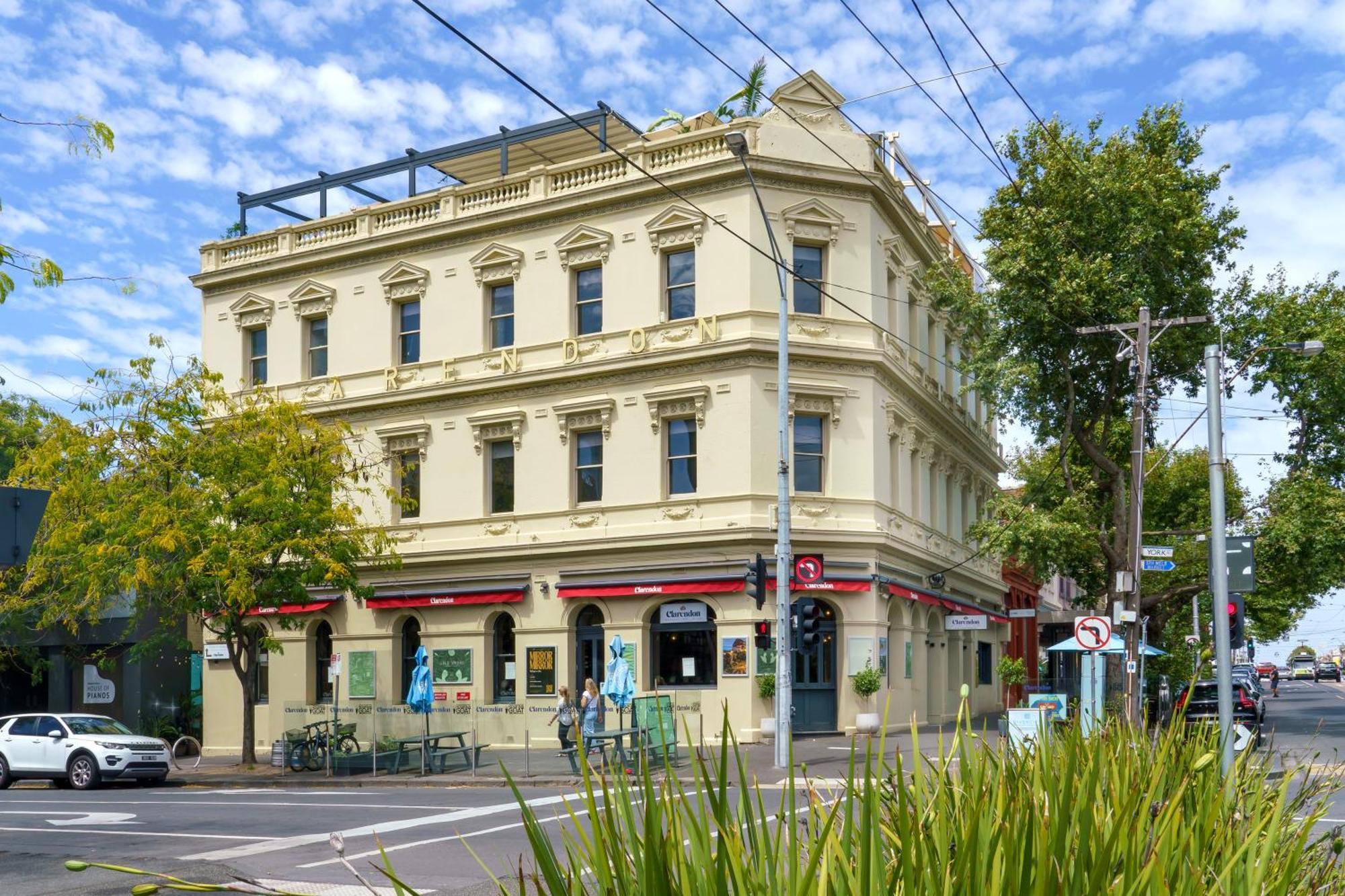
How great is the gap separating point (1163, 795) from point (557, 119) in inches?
1329

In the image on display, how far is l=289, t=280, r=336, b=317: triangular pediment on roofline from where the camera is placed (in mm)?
38375

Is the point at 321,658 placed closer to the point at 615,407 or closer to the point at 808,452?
the point at 615,407

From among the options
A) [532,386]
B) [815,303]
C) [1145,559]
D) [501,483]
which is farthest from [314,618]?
[1145,559]

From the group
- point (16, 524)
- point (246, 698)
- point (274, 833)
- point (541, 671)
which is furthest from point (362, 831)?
point (541, 671)

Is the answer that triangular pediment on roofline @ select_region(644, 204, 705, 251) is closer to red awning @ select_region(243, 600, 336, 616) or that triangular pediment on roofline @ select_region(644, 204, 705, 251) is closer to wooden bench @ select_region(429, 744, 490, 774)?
wooden bench @ select_region(429, 744, 490, 774)

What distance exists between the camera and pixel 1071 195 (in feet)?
111

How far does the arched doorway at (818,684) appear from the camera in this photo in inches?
1278

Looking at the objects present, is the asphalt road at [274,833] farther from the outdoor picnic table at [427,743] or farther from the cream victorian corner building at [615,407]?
the cream victorian corner building at [615,407]

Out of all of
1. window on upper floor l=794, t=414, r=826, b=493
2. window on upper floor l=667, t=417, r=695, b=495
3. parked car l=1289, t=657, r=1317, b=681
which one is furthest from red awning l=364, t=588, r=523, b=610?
parked car l=1289, t=657, r=1317, b=681

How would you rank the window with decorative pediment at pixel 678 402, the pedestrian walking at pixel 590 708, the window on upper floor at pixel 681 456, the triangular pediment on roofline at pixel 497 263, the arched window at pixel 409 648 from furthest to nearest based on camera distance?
the arched window at pixel 409 648 < the triangular pediment on roofline at pixel 497 263 < the window on upper floor at pixel 681 456 < the window with decorative pediment at pixel 678 402 < the pedestrian walking at pixel 590 708

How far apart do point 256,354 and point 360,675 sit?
995 centimetres

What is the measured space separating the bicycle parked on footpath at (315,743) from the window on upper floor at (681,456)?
9502 mm

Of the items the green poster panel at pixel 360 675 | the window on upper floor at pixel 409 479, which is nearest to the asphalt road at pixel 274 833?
the green poster panel at pixel 360 675

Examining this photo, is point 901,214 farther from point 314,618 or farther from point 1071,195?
point 314,618
